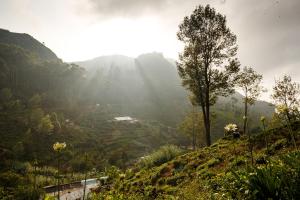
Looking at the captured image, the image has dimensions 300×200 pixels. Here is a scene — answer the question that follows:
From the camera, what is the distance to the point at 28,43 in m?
182

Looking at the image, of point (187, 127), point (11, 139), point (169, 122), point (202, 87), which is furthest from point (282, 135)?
point (169, 122)

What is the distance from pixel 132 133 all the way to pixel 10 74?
44.8 m

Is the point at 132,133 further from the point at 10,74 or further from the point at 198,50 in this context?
the point at 198,50

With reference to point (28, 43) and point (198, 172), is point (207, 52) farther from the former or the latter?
point (28, 43)

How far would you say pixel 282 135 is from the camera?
1132 cm

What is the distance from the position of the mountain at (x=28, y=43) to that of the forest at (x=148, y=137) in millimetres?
61561

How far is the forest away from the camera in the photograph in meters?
6.51

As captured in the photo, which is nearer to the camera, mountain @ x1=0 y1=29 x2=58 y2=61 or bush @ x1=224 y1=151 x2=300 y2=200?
bush @ x1=224 y1=151 x2=300 y2=200

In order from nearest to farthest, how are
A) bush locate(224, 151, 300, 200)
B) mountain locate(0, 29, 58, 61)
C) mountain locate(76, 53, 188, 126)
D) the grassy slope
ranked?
1. bush locate(224, 151, 300, 200)
2. the grassy slope
3. mountain locate(76, 53, 188, 126)
4. mountain locate(0, 29, 58, 61)

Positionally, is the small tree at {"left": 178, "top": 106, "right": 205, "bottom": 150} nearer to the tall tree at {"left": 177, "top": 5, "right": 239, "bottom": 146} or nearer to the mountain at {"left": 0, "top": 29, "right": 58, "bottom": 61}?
the tall tree at {"left": 177, "top": 5, "right": 239, "bottom": 146}

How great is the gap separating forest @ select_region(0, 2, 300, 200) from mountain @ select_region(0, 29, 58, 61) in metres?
61.6

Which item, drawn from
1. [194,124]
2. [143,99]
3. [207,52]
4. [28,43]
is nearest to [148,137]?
[194,124]

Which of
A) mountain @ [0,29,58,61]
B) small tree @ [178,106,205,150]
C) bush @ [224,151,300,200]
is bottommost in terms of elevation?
small tree @ [178,106,205,150]

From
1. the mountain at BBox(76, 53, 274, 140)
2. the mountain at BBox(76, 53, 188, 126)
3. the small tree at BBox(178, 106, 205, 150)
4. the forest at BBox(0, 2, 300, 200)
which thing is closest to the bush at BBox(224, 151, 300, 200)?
the forest at BBox(0, 2, 300, 200)
